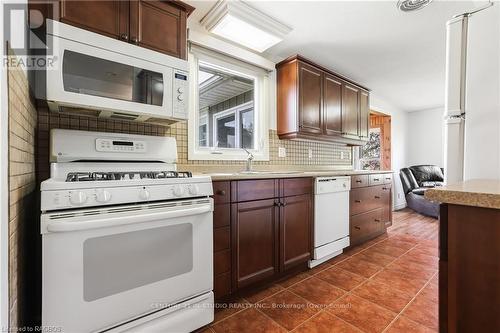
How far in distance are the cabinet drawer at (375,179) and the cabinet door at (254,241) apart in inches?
63.2

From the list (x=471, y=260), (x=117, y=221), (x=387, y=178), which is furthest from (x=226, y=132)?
(x=387, y=178)

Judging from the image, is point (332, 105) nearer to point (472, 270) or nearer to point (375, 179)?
point (375, 179)

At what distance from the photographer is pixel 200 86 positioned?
2.20m

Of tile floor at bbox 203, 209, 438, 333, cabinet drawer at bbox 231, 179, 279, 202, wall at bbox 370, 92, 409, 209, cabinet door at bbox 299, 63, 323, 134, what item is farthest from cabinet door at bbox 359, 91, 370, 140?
cabinet drawer at bbox 231, 179, 279, 202

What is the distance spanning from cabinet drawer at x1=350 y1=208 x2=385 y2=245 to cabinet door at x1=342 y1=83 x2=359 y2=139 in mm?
1054

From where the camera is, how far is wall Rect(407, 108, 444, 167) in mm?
5238

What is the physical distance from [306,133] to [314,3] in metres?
1.18

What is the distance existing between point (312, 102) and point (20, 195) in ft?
8.11

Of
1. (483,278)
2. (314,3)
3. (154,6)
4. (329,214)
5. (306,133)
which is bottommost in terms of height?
(329,214)

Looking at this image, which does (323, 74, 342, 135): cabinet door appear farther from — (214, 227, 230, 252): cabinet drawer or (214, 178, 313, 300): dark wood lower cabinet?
(214, 227, 230, 252): cabinet drawer

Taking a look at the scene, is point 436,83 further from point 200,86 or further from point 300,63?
point 200,86

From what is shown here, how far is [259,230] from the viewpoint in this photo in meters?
1.73

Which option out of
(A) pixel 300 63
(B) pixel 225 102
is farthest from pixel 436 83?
(B) pixel 225 102

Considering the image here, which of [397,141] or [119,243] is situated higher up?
[397,141]
